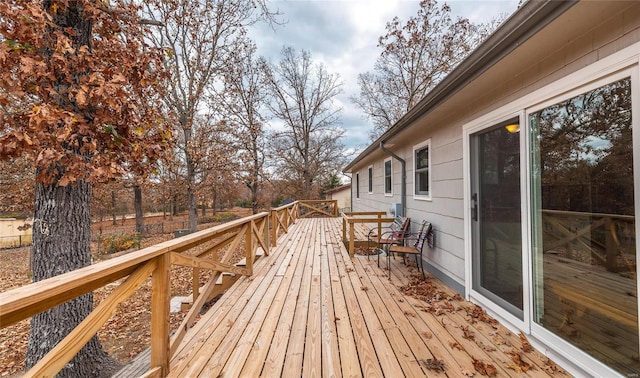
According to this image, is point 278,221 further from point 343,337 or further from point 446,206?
point 343,337

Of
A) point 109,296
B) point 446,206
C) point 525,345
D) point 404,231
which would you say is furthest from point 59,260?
point 404,231

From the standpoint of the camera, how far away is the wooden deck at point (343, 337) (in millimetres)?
1838

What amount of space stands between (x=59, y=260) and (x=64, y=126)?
1.34 metres

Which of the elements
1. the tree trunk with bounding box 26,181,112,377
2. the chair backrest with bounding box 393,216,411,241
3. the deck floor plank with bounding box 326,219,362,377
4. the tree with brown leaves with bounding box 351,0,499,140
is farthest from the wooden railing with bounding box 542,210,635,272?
the tree with brown leaves with bounding box 351,0,499,140

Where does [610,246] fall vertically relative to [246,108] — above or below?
below

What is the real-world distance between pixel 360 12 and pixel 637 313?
24.3 ft

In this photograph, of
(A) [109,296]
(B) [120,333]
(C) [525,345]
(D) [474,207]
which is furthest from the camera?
(B) [120,333]

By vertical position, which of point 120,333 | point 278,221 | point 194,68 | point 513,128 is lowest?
point 120,333

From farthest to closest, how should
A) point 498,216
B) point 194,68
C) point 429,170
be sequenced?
point 194,68 < point 429,170 < point 498,216

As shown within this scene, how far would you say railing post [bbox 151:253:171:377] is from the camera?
175cm

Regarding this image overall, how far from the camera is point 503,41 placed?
1.81 metres

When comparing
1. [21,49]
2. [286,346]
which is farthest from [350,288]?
[21,49]

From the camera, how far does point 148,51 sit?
3.42m

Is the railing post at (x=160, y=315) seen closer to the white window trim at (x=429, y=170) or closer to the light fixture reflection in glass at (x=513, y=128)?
the light fixture reflection in glass at (x=513, y=128)
